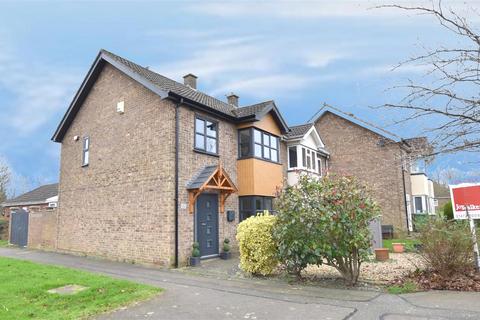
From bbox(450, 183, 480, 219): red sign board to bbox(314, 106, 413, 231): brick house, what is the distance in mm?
13340

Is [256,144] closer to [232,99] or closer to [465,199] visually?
[232,99]

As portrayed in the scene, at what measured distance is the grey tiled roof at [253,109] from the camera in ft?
53.9

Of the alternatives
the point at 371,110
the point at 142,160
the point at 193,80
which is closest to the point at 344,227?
the point at 371,110

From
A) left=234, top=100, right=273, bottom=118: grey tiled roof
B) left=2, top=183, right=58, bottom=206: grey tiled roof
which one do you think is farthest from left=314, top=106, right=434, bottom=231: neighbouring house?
left=2, top=183, right=58, bottom=206: grey tiled roof

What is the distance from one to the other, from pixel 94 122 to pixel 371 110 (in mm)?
14414

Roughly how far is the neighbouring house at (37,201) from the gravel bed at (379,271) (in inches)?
916

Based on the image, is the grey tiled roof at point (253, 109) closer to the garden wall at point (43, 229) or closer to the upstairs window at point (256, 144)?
the upstairs window at point (256, 144)

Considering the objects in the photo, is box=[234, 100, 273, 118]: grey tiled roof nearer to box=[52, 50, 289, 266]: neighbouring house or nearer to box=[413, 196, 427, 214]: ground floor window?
box=[52, 50, 289, 266]: neighbouring house

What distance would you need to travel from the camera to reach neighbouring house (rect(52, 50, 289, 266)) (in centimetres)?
1330

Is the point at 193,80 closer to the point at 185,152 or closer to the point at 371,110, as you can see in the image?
the point at 185,152

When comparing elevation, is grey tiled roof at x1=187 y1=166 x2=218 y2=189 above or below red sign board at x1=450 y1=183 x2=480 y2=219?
above

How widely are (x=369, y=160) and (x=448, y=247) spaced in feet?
56.6

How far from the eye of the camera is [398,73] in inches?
218

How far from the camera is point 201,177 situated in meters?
13.8
